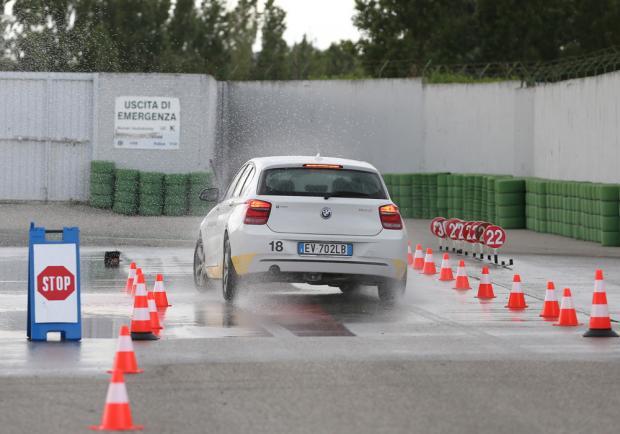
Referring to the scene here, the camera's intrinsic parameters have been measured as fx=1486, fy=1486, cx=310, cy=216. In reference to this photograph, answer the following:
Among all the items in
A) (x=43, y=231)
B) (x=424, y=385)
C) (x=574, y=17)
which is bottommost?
(x=424, y=385)

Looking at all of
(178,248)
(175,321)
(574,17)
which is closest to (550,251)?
(178,248)

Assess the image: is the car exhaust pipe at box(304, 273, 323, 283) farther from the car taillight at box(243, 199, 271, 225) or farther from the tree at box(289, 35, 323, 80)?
the tree at box(289, 35, 323, 80)

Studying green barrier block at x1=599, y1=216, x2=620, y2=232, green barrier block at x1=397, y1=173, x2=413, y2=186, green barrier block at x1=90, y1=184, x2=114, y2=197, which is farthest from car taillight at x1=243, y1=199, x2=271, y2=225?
green barrier block at x1=397, y1=173, x2=413, y2=186

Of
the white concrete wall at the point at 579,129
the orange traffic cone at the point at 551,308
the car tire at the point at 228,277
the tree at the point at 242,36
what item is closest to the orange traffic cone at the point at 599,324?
the orange traffic cone at the point at 551,308

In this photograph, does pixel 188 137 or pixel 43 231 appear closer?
pixel 43 231

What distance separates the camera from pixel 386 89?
42.1 meters

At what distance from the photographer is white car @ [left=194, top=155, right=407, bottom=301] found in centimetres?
1503

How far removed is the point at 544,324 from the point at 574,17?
216 feet

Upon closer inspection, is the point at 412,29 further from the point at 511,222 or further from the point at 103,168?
the point at 511,222

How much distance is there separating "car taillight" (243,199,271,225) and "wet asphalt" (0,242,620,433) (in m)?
0.89

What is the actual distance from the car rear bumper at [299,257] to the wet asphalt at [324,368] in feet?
1.35

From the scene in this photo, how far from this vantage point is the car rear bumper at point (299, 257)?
590 inches

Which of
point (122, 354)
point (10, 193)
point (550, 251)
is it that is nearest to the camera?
point (122, 354)

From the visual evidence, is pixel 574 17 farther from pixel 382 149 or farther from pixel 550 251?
pixel 550 251
